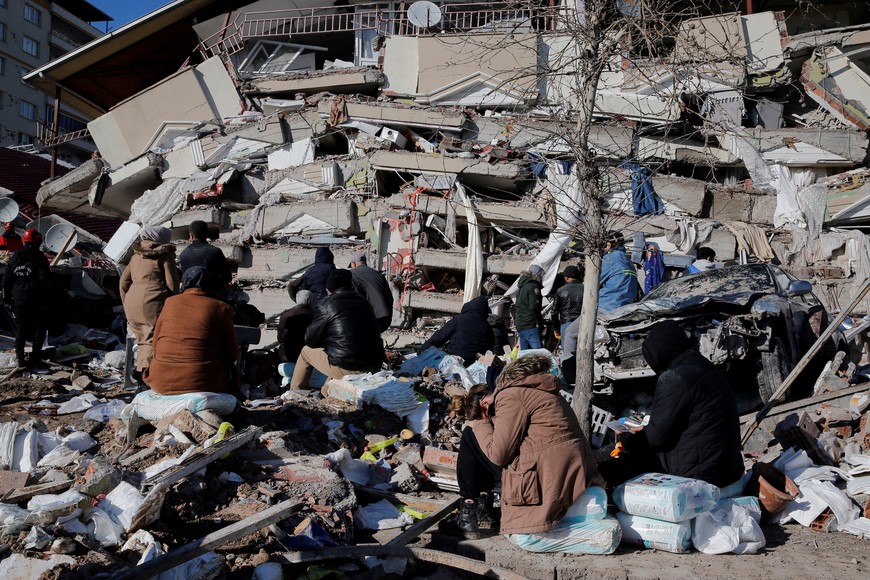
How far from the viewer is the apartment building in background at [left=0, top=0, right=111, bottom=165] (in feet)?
165

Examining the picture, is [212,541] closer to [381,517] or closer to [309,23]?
[381,517]

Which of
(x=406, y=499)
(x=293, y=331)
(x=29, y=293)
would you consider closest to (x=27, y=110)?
(x=29, y=293)

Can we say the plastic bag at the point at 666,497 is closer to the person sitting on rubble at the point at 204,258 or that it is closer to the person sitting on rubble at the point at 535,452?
the person sitting on rubble at the point at 535,452

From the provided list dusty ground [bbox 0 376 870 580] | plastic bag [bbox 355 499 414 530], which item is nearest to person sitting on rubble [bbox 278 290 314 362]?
dusty ground [bbox 0 376 870 580]

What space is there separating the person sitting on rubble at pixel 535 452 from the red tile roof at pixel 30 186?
61.3 ft

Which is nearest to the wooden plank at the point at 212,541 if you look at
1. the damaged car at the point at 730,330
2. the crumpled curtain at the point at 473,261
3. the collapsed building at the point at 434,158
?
the damaged car at the point at 730,330

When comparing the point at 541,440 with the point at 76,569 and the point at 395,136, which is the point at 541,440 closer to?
the point at 76,569

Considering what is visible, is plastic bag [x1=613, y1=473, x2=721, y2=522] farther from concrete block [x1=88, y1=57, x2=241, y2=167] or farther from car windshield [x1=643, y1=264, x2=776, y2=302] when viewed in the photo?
concrete block [x1=88, y1=57, x2=241, y2=167]

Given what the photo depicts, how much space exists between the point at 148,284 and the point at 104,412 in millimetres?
1379

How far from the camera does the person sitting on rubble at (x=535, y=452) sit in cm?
461

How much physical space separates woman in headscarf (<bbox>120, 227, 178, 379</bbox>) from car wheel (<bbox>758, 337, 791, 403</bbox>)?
629cm

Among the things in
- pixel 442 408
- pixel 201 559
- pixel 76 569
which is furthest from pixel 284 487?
pixel 442 408

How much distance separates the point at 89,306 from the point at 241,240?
302cm

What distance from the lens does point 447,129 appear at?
15773mm
